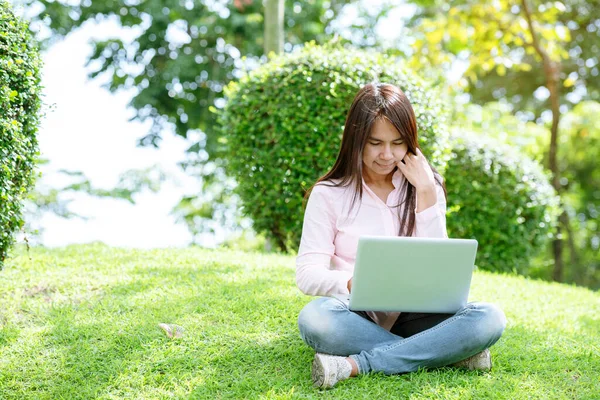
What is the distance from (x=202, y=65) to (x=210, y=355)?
27.0 feet

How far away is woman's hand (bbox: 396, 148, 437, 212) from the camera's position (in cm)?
312

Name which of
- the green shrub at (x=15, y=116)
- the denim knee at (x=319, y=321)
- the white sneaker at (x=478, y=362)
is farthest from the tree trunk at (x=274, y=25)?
the white sneaker at (x=478, y=362)

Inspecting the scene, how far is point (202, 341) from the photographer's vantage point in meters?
3.39

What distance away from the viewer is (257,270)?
475 cm

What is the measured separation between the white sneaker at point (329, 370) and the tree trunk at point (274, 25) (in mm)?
5459

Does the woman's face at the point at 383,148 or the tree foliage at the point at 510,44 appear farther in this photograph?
the tree foliage at the point at 510,44

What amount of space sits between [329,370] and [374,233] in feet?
2.22

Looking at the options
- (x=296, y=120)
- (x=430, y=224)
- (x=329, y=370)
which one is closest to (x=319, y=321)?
(x=329, y=370)

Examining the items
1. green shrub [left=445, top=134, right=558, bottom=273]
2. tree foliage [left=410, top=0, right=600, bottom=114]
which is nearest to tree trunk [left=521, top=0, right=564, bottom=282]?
tree foliage [left=410, top=0, right=600, bottom=114]

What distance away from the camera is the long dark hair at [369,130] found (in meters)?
3.03

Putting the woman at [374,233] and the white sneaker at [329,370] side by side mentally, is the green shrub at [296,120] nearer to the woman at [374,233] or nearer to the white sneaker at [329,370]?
the woman at [374,233]

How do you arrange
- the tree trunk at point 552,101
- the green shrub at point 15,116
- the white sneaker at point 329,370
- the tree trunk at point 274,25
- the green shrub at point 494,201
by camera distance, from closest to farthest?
the white sneaker at point 329,370 → the green shrub at point 15,116 → the green shrub at point 494,201 → the tree trunk at point 274,25 → the tree trunk at point 552,101

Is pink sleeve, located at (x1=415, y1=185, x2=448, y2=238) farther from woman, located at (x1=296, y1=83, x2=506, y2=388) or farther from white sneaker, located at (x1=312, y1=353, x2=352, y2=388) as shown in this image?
white sneaker, located at (x1=312, y1=353, x2=352, y2=388)

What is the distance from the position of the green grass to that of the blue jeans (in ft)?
0.28
